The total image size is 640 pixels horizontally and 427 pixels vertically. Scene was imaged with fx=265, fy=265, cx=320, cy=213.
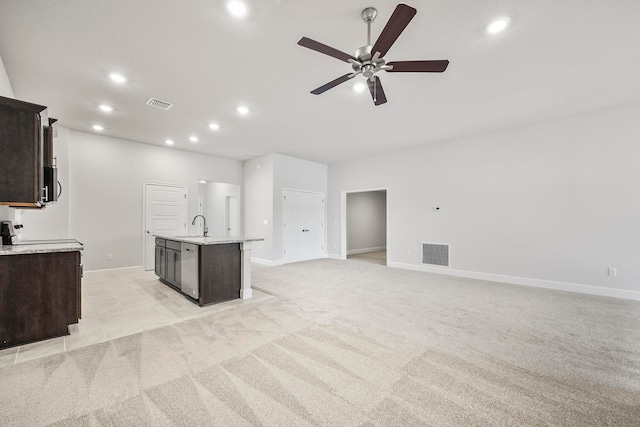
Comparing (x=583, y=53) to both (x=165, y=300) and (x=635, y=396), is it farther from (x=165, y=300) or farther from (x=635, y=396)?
(x=165, y=300)

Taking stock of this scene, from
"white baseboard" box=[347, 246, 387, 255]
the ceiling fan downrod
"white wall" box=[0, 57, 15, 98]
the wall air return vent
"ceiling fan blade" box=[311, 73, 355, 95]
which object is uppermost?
the ceiling fan downrod

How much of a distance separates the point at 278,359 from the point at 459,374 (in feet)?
4.77

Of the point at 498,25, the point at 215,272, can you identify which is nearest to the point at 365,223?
the point at 215,272

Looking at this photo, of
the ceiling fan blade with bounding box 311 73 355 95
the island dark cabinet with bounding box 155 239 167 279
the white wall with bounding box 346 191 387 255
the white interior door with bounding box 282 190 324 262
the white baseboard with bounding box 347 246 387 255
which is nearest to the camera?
the ceiling fan blade with bounding box 311 73 355 95

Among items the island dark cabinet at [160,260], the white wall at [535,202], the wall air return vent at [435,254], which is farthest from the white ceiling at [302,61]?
the wall air return vent at [435,254]

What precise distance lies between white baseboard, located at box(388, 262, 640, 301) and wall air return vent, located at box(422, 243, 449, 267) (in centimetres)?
12

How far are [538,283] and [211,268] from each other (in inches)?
220

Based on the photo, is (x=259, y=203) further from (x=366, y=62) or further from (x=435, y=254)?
(x=366, y=62)

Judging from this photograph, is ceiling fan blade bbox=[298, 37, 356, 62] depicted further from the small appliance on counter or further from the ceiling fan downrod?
the small appliance on counter

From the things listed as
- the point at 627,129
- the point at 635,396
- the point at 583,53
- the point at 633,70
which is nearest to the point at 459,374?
the point at 635,396

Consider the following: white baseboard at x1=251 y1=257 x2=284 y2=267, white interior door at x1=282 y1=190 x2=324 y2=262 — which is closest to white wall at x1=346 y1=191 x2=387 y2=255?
white interior door at x1=282 y1=190 x2=324 y2=262

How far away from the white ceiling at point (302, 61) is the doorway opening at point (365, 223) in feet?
15.7

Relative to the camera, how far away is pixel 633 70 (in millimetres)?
3123

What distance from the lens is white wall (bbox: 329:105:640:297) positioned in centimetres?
415
